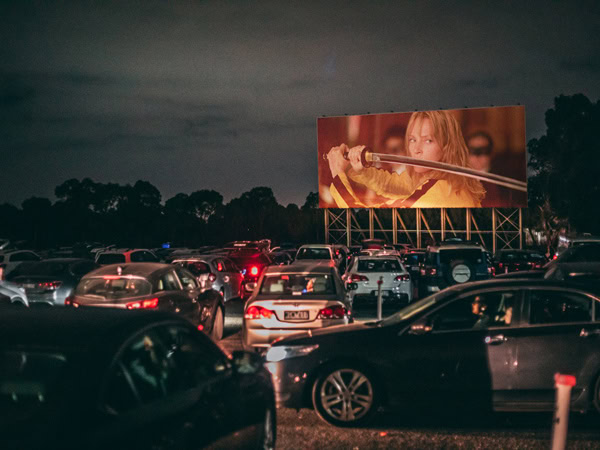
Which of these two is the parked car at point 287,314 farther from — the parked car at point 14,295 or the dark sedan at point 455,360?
the parked car at point 14,295

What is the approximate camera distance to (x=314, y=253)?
23.1m

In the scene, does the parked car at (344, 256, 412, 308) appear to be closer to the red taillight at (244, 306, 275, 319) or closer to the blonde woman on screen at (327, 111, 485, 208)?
the red taillight at (244, 306, 275, 319)

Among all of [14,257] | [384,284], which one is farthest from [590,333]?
[14,257]

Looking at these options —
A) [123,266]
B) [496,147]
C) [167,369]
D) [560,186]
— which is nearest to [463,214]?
[560,186]

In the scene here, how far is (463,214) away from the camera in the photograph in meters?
83.1

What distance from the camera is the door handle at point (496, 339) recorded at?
20.8 feet

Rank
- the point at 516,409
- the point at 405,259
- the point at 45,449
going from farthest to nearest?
1. the point at 405,259
2. the point at 516,409
3. the point at 45,449

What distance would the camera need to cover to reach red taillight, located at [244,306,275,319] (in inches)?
361

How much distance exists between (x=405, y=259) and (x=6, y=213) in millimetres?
Result: 58145

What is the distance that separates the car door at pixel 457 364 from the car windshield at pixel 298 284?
340cm

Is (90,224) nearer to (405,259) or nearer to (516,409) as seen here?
(405,259)

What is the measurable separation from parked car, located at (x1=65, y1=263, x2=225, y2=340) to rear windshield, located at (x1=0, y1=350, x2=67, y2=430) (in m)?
6.20

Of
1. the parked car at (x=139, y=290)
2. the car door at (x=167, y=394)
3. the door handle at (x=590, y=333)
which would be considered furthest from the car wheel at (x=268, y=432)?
the parked car at (x=139, y=290)

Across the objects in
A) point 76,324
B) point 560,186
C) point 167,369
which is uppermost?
point 560,186
